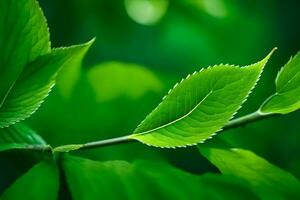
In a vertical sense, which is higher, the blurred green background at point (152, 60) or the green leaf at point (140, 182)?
the blurred green background at point (152, 60)

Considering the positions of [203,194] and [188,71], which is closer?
[203,194]

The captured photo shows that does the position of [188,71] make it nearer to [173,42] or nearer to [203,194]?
[173,42]

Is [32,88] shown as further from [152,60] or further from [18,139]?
[152,60]

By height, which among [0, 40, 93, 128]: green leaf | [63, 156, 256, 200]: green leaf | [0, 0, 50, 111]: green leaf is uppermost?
[0, 0, 50, 111]: green leaf

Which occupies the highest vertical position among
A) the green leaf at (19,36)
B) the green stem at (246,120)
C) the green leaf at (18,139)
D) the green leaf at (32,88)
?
the green leaf at (19,36)

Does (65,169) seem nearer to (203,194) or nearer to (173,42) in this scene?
(203,194)

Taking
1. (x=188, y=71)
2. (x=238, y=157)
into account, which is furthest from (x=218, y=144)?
(x=188, y=71)

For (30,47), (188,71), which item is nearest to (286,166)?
(188,71)
